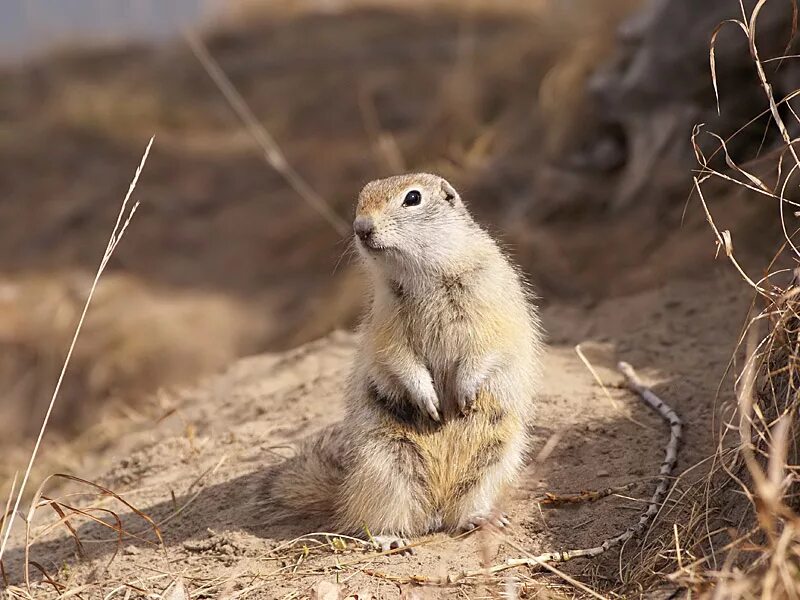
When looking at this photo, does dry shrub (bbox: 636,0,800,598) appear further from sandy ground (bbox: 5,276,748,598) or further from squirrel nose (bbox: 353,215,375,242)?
squirrel nose (bbox: 353,215,375,242)

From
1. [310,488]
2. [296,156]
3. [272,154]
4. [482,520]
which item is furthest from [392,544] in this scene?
[296,156]

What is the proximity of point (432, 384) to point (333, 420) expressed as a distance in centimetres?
116

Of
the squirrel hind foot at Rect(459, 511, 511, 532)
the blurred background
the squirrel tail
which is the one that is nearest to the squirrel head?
the blurred background

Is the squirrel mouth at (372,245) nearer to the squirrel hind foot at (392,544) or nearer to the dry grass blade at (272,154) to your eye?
the dry grass blade at (272,154)

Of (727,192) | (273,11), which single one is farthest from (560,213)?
(273,11)

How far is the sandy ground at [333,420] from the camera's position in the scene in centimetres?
340

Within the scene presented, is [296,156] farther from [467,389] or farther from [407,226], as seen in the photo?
[467,389]

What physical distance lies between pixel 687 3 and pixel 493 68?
291cm

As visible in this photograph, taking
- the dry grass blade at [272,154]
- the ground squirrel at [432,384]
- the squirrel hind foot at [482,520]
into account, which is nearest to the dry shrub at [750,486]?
the squirrel hind foot at [482,520]

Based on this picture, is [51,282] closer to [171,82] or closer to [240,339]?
[240,339]

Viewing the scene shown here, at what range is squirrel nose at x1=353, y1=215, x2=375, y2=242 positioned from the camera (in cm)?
351

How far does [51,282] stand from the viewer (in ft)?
31.0

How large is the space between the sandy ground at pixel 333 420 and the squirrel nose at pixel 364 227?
94 cm

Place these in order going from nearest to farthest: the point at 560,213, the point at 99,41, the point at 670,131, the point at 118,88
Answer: the point at 670,131, the point at 560,213, the point at 118,88, the point at 99,41
